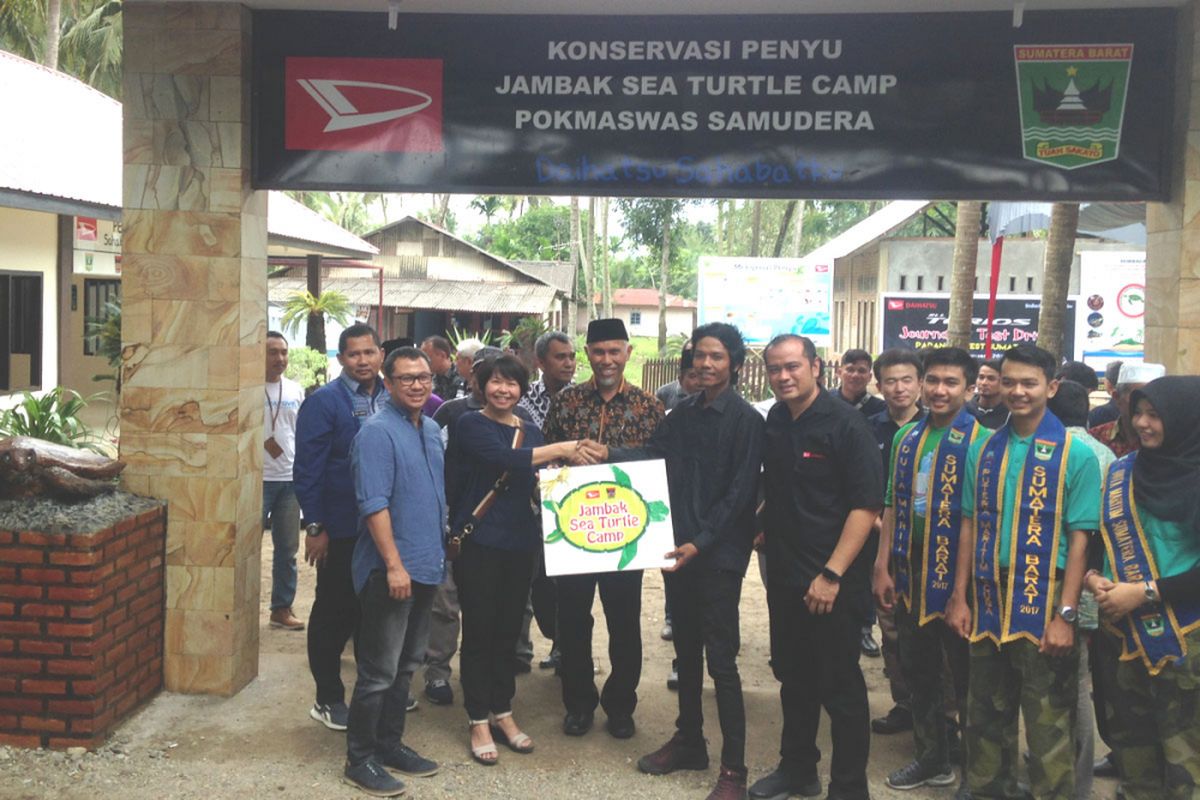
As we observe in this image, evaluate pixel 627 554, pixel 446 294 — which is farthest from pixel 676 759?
pixel 446 294

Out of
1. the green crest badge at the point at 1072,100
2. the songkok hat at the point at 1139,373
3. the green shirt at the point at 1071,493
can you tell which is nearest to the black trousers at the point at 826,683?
the green shirt at the point at 1071,493

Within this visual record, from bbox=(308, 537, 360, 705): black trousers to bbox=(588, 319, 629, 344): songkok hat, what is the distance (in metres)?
1.50

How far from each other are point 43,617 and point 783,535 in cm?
312

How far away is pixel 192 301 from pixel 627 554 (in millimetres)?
2465

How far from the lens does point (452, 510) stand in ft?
16.8

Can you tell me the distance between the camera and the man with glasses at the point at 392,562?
15.0 feet

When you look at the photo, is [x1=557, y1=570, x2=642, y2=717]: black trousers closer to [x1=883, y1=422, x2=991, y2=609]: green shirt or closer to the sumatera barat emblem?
the sumatera barat emblem

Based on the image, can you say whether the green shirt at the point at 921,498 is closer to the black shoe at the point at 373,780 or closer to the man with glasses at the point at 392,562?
the man with glasses at the point at 392,562

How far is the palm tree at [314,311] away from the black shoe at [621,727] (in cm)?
1675

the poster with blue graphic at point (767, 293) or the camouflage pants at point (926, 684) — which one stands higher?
the poster with blue graphic at point (767, 293)

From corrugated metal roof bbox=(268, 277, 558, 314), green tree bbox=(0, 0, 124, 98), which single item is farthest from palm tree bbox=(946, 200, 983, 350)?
green tree bbox=(0, 0, 124, 98)

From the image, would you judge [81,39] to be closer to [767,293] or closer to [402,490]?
[767,293]

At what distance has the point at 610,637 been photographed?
5.27 meters

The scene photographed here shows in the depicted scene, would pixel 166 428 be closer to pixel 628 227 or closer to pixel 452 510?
pixel 452 510
